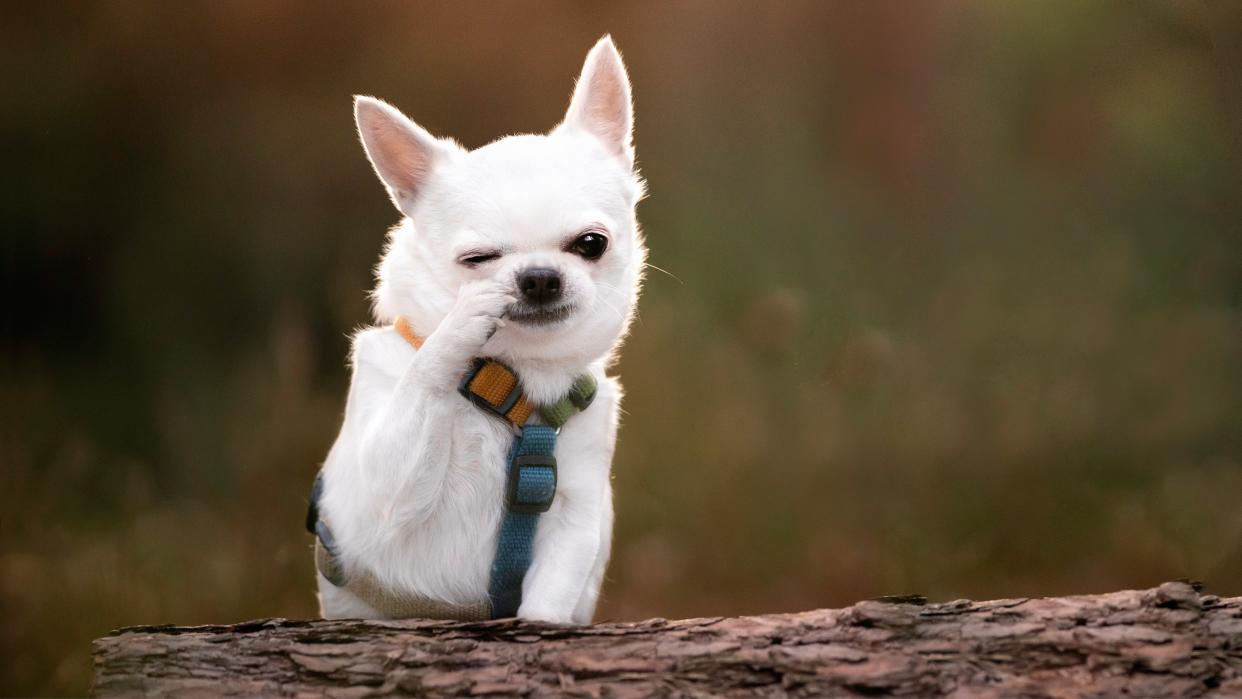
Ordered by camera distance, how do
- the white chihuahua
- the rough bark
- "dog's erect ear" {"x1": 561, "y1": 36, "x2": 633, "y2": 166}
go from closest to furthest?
the rough bark → the white chihuahua → "dog's erect ear" {"x1": 561, "y1": 36, "x2": 633, "y2": 166}

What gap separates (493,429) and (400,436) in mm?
244

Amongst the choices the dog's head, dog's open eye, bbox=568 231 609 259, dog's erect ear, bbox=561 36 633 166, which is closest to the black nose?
the dog's head

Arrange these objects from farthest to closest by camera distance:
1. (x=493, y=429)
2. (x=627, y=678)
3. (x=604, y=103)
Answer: (x=604, y=103), (x=493, y=429), (x=627, y=678)

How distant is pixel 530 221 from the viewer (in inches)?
89.8

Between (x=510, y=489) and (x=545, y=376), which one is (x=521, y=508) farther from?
(x=545, y=376)

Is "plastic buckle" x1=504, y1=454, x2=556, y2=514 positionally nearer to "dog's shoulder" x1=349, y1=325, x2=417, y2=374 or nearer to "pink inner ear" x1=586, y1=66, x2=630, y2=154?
"dog's shoulder" x1=349, y1=325, x2=417, y2=374

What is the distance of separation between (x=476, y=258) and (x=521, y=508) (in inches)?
23.2

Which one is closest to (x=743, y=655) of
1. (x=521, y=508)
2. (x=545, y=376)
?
(x=521, y=508)

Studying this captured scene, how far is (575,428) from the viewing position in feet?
8.24

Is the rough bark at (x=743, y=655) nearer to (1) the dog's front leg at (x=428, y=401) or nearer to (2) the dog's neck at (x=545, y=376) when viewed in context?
(1) the dog's front leg at (x=428, y=401)

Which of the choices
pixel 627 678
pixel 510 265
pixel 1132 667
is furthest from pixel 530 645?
pixel 1132 667

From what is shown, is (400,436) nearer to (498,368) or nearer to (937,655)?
(498,368)

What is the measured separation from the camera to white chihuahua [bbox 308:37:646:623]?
7.47 feet

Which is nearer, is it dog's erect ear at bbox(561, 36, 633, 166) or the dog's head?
the dog's head
